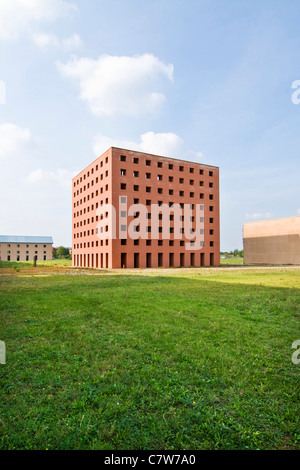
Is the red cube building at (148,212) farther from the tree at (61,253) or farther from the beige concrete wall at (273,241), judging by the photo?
the tree at (61,253)

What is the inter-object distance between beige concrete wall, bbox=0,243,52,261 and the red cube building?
67.7 meters

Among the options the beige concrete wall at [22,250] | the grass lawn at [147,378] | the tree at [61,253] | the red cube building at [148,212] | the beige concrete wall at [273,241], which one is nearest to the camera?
the grass lawn at [147,378]

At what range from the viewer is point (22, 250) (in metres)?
115

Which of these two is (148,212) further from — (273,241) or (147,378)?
(147,378)

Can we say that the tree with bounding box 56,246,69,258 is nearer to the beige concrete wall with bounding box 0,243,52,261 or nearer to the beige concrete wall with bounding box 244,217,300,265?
the beige concrete wall with bounding box 0,243,52,261

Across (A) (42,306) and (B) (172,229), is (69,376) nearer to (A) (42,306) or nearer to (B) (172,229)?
(A) (42,306)

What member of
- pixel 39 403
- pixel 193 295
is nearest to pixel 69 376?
pixel 39 403

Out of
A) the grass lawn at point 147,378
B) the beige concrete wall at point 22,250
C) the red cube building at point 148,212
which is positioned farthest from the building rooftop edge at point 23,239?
the grass lawn at point 147,378

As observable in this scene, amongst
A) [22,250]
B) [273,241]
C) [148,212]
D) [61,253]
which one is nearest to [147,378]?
[148,212]

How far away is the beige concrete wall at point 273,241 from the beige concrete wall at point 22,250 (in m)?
87.0

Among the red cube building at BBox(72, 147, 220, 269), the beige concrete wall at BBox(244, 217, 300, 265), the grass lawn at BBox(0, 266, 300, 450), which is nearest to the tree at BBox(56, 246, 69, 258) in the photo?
the red cube building at BBox(72, 147, 220, 269)

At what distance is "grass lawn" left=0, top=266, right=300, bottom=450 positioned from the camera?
438cm

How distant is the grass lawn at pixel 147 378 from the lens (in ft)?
14.4
